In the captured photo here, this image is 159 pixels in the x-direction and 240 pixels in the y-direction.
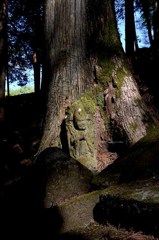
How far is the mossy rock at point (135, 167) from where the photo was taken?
8.19ft

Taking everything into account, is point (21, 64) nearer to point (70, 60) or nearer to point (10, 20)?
point (10, 20)

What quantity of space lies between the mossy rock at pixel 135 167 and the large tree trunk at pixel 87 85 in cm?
50

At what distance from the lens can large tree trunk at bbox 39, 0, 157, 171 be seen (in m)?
3.49

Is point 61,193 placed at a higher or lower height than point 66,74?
lower

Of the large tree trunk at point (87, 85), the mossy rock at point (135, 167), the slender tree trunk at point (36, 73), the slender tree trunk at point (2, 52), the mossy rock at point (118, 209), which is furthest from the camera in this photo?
the slender tree trunk at point (36, 73)

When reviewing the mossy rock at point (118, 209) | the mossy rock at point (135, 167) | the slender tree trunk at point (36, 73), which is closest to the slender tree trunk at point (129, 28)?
the slender tree trunk at point (36, 73)

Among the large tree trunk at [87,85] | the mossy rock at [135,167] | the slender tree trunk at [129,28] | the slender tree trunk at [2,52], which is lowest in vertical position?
the mossy rock at [135,167]

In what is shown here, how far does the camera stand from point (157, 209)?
1791 millimetres

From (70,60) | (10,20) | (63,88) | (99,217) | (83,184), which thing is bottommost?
(99,217)

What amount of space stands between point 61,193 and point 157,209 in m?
1.20

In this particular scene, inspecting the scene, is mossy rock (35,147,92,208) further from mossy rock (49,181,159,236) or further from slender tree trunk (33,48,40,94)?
slender tree trunk (33,48,40,94)

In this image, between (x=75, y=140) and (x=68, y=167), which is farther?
(x=75, y=140)

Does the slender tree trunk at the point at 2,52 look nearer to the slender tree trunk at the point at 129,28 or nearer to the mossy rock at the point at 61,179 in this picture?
the mossy rock at the point at 61,179

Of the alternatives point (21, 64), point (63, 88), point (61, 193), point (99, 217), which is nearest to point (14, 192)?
point (61, 193)
